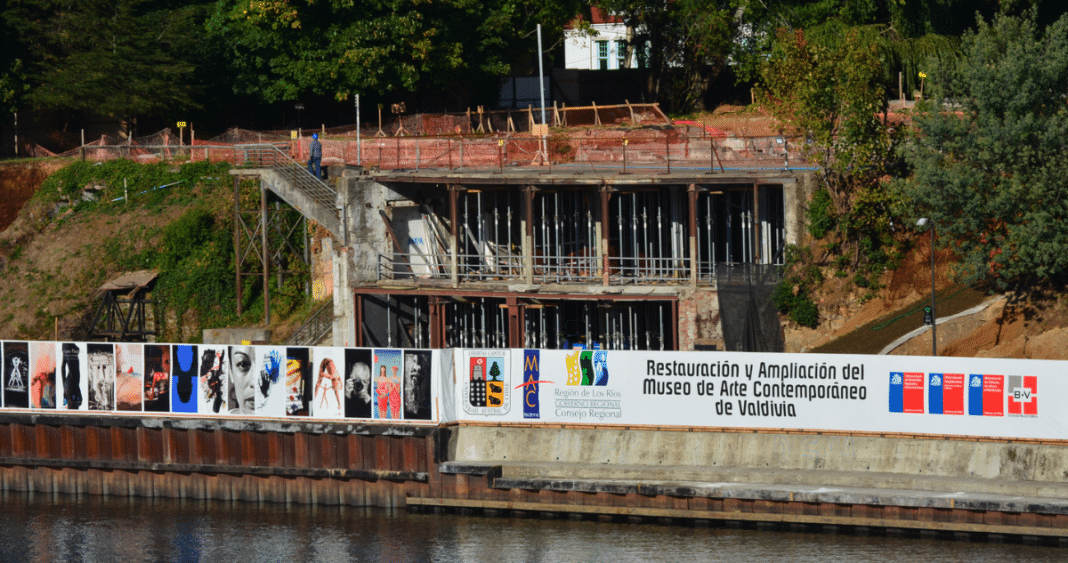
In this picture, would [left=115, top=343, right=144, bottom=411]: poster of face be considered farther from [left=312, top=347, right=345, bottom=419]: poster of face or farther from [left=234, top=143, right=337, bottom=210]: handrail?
[left=234, top=143, right=337, bottom=210]: handrail

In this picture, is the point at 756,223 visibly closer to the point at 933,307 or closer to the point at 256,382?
the point at 933,307

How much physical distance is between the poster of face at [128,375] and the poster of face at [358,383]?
5.95 m

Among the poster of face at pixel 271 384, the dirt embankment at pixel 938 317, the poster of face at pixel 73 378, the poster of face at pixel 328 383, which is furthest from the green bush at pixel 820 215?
the poster of face at pixel 73 378

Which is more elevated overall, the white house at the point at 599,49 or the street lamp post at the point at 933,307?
the white house at the point at 599,49

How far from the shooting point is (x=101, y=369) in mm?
35656

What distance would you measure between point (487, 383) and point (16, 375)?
44.3 feet

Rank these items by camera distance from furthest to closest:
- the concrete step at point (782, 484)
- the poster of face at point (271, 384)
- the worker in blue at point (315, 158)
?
the worker in blue at point (315, 158) < the poster of face at point (271, 384) < the concrete step at point (782, 484)

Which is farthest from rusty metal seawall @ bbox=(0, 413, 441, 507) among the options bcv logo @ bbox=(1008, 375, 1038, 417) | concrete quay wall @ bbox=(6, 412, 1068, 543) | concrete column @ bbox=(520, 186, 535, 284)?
bcv logo @ bbox=(1008, 375, 1038, 417)

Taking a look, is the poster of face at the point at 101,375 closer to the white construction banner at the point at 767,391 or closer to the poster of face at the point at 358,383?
the poster of face at the point at 358,383

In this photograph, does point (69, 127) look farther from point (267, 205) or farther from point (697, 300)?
point (697, 300)

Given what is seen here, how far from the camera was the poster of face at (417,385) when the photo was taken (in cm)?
3306

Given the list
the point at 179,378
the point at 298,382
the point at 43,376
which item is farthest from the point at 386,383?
the point at 43,376

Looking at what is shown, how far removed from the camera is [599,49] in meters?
74.5

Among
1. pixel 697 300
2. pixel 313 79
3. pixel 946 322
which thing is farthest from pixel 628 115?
pixel 946 322
